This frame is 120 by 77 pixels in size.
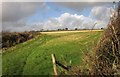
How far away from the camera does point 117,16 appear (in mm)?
8367

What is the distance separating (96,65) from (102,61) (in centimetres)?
18

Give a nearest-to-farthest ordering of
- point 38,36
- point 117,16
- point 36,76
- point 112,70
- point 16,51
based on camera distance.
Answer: point 112,70 → point 117,16 → point 36,76 → point 16,51 → point 38,36

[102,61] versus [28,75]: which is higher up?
[102,61]

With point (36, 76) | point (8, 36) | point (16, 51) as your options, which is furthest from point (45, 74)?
point (8, 36)

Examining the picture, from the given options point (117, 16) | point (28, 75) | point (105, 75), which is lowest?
point (28, 75)

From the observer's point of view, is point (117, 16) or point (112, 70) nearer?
point (112, 70)

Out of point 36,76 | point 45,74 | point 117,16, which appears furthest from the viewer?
point 36,76

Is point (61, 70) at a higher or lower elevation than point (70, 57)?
higher

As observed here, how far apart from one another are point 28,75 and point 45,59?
2.17 m

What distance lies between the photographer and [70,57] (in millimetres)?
30922

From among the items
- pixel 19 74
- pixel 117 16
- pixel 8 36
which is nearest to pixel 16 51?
pixel 8 36

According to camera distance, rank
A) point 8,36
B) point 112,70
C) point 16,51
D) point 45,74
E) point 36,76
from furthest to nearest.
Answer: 1. point 8,36
2. point 16,51
3. point 36,76
4. point 45,74
5. point 112,70

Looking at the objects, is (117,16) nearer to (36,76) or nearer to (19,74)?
(36,76)

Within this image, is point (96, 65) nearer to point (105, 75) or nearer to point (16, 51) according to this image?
point (105, 75)
